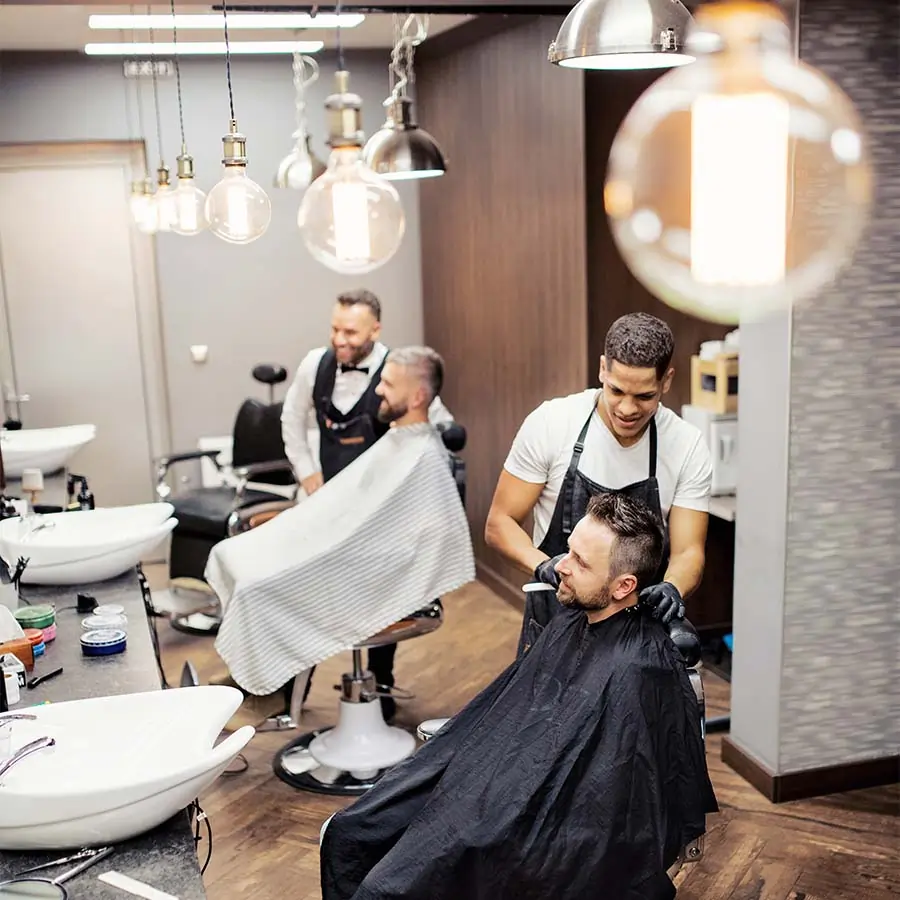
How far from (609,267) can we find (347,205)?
1.84 m

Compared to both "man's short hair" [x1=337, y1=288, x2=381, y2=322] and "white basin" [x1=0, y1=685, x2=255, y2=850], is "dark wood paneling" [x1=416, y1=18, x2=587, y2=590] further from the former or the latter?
"white basin" [x1=0, y1=685, x2=255, y2=850]

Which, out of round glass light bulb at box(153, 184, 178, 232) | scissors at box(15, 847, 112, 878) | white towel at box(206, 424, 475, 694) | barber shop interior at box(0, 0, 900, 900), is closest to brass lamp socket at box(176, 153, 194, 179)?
barber shop interior at box(0, 0, 900, 900)

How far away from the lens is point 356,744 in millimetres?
3131

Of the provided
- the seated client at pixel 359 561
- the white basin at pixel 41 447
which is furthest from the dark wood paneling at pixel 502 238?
the white basin at pixel 41 447

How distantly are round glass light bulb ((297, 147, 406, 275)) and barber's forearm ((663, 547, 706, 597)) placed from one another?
817mm

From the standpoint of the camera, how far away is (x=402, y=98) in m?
2.62

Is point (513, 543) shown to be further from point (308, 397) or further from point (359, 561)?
point (308, 397)

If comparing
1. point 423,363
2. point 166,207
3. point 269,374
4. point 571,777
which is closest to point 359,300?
point 423,363

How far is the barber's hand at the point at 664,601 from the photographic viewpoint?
1.92m

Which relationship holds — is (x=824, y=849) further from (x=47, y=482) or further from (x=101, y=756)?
(x=47, y=482)

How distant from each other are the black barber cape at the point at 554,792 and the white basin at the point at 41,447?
1857mm

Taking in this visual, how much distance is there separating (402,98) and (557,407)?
0.81 metres

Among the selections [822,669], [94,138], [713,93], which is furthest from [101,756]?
[94,138]

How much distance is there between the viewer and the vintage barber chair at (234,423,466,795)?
302 centimetres
